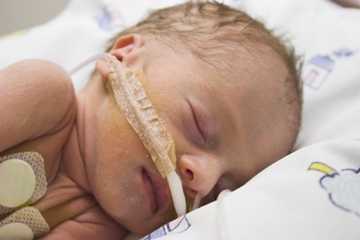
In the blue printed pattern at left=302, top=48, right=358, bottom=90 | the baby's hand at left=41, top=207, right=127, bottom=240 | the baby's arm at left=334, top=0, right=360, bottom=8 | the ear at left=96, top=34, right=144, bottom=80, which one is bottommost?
the baby's hand at left=41, top=207, right=127, bottom=240

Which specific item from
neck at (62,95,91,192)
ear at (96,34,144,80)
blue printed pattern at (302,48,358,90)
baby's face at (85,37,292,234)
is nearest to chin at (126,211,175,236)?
baby's face at (85,37,292,234)

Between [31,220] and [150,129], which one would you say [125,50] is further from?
[31,220]

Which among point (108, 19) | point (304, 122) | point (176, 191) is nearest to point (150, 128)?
point (176, 191)

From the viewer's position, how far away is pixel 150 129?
0.88 meters

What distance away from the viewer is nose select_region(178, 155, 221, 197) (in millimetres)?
857

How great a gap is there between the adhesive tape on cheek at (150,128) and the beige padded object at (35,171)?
15cm

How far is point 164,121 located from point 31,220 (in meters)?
0.25

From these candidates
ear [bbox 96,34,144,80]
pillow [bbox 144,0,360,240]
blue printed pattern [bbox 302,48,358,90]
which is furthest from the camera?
blue printed pattern [bbox 302,48,358,90]

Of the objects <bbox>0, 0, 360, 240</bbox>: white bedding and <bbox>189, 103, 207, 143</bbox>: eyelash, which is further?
<bbox>189, 103, 207, 143</bbox>: eyelash

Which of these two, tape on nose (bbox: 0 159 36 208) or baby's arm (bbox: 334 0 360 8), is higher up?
tape on nose (bbox: 0 159 36 208)

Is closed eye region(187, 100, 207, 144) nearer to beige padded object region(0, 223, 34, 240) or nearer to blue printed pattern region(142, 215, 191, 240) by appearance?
blue printed pattern region(142, 215, 191, 240)

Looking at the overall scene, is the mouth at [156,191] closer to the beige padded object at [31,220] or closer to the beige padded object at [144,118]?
the beige padded object at [144,118]

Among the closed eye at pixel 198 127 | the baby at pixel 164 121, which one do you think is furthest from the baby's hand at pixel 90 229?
the closed eye at pixel 198 127

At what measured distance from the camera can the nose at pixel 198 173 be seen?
86 centimetres
